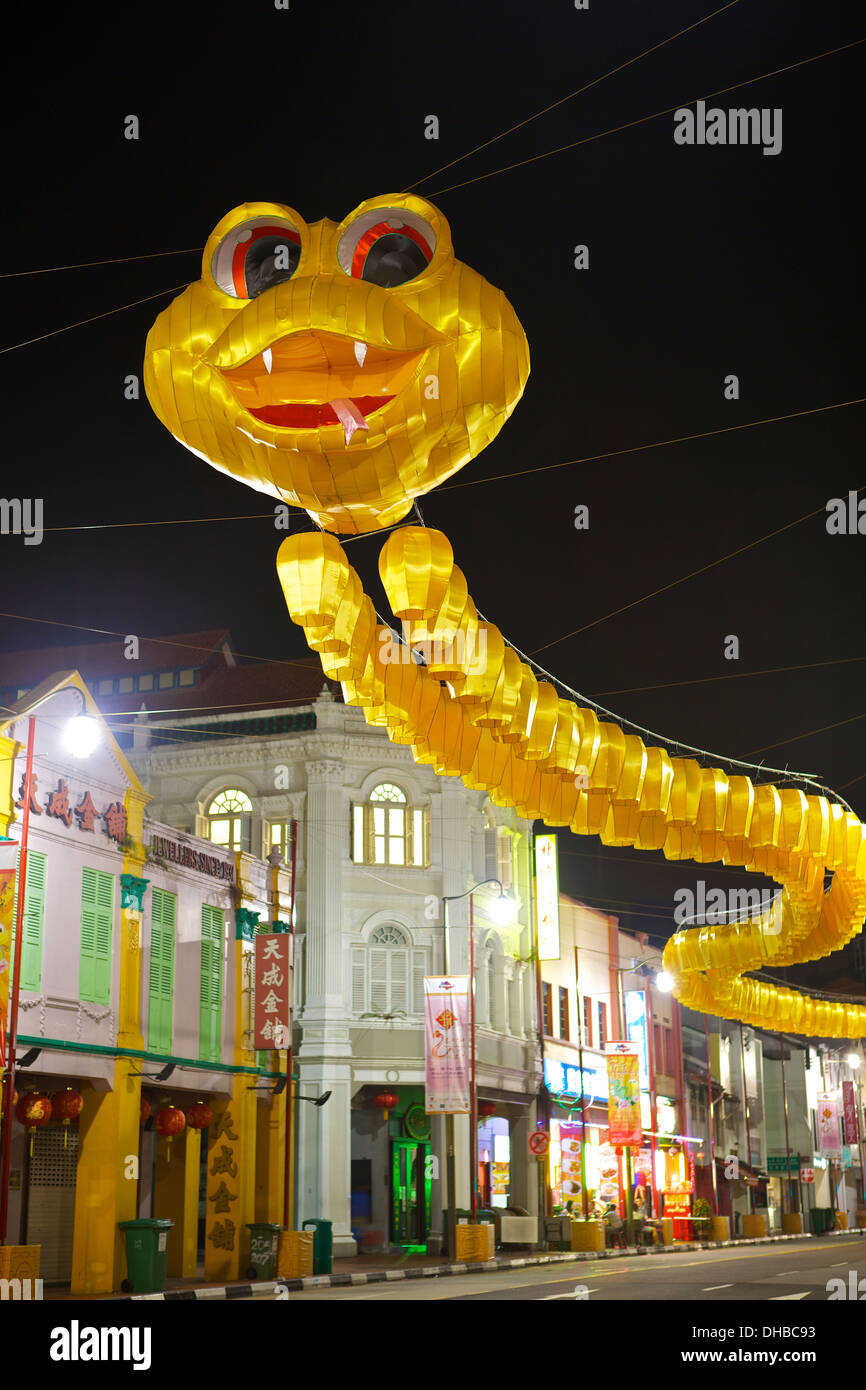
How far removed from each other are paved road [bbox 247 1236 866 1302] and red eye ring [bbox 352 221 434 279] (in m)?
11.8

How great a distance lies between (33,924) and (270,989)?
686 cm

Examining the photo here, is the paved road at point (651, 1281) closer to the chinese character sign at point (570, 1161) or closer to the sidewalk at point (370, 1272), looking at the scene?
the sidewalk at point (370, 1272)

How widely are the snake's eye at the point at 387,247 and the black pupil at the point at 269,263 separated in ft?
0.94

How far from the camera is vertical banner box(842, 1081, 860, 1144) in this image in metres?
74.2

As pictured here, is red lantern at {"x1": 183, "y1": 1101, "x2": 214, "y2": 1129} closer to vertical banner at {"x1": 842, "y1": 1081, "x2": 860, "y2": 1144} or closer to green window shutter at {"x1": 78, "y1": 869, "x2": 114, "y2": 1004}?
green window shutter at {"x1": 78, "y1": 869, "x2": 114, "y2": 1004}

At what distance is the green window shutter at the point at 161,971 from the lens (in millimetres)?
24875

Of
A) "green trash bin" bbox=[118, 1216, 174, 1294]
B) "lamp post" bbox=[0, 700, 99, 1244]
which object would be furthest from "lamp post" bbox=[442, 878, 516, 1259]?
"lamp post" bbox=[0, 700, 99, 1244]

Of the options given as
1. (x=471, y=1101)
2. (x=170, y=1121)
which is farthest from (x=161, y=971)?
(x=471, y=1101)

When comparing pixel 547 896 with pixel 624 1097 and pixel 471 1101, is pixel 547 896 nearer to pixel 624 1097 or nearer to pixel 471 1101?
pixel 624 1097

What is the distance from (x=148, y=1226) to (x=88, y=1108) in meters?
2.22

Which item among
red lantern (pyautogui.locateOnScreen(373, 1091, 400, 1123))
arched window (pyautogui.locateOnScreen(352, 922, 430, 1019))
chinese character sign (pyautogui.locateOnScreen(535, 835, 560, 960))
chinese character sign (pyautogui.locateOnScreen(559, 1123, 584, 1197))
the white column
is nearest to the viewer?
the white column

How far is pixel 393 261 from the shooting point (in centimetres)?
693

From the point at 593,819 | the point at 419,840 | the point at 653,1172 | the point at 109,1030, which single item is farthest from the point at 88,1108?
the point at 653,1172

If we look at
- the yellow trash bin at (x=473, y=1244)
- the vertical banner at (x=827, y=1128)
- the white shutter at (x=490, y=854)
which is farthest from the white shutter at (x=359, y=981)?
the vertical banner at (x=827, y=1128)
